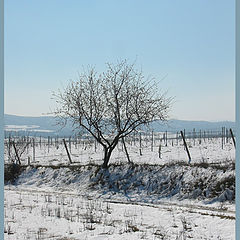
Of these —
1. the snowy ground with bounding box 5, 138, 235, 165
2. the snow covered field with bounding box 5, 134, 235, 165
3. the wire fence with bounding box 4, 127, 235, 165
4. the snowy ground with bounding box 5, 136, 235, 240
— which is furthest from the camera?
the snowy ground with bounding box 5, 138, 235, 165

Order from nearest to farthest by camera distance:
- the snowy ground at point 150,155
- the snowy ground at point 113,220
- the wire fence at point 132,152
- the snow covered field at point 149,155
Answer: the snowy ground at point 113,220
the wire fence at point 132,152
the snow covered field at point 149,155
the snowy ground at point 150,155

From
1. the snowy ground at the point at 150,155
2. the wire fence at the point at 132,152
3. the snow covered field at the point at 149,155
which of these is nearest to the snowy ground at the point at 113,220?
the snow covered field at the point at 149,155

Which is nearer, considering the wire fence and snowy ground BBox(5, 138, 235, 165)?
the wire fence

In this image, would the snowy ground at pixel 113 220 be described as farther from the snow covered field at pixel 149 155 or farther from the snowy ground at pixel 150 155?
the snowy ground at pixel 150 155

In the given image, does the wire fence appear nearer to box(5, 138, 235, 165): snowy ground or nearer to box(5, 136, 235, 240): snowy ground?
box(5, 138, 235, 165): snowy ground

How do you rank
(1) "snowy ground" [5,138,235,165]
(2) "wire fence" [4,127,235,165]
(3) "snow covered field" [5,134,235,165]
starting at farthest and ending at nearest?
(1) "snowy ground" [5,138,235,165] < (3) "snow covered field" [5,134,235,165] < (2) "wire fence" [4,127,235,165]

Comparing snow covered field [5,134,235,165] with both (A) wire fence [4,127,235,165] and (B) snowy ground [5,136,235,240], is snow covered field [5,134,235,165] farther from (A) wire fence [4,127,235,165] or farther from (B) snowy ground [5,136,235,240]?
(B) snowy ground [5,136,235,240]

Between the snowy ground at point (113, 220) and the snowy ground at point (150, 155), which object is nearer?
the snowy ground at point (113, 220)

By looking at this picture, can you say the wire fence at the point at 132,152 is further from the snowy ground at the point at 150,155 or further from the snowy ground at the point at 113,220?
the snowy ground at the point at 113,220

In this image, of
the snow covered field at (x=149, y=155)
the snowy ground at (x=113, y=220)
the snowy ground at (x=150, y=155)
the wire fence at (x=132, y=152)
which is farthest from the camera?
the snowy ground at (x=150, y=155)

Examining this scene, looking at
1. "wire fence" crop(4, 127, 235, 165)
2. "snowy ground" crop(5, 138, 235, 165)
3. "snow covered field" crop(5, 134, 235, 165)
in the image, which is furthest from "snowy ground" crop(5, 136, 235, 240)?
"wire fence" crop(4, 127, 235, 165)

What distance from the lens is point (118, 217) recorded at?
779 centimetres

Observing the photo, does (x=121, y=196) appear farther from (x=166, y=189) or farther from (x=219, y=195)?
(x=219, y=195)

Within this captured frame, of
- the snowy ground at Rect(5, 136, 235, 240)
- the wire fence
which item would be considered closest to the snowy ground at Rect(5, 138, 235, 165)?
the wire fence
